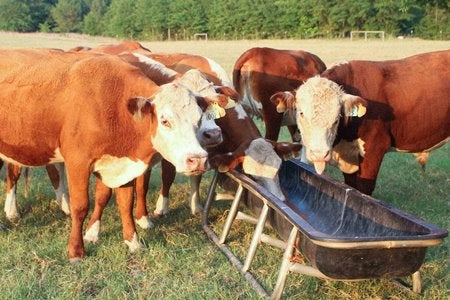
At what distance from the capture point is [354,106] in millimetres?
5680

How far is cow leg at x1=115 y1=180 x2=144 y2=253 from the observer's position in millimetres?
5341

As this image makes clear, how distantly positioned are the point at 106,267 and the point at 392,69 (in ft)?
12.4

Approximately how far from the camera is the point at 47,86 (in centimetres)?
508

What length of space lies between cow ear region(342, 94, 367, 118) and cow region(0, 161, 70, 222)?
3.15 metres

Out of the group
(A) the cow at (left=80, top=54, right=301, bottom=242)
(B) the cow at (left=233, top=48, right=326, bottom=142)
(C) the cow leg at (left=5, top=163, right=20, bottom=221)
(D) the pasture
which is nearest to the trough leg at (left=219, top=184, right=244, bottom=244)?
(D) the pasture

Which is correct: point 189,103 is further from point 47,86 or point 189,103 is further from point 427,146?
point 427,146

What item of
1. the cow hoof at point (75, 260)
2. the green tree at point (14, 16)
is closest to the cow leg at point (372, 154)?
the cow hoof at point (75, 260)

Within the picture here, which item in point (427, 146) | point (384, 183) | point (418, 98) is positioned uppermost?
point (418, 98)

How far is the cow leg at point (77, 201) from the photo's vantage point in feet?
16.3

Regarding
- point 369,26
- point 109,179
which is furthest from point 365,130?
point 369,26

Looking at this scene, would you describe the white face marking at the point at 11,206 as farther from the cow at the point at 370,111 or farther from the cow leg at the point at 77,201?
the cow at the point at 370,111

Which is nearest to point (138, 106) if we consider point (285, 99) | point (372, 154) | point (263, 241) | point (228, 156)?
point (228, 156)

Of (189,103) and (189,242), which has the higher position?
(189,103)

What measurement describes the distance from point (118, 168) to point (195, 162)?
0.97m
